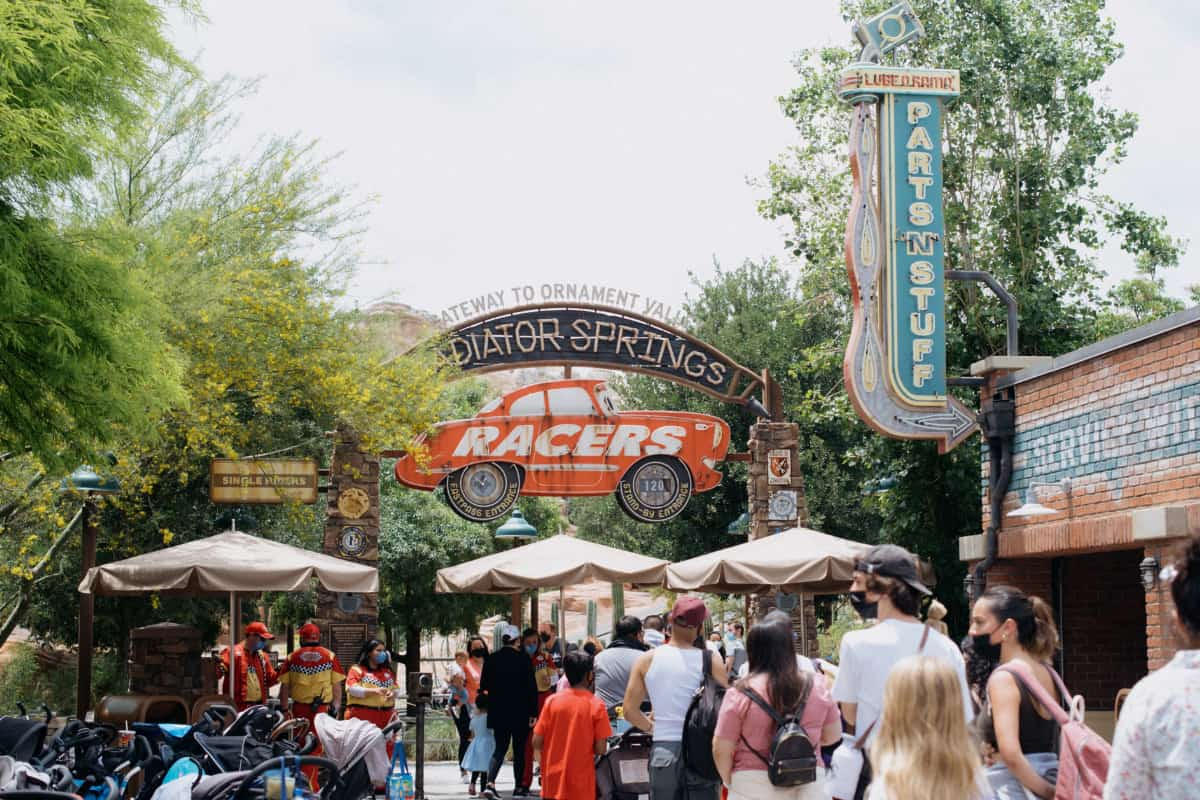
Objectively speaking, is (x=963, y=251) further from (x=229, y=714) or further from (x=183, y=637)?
(x=229, y=714)

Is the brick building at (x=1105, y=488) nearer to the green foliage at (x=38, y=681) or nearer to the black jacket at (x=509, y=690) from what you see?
the black jacket at (x=509, y=690)

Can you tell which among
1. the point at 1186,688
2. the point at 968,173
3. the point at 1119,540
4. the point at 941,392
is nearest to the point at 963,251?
the point at 968,173

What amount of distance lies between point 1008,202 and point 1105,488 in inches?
458

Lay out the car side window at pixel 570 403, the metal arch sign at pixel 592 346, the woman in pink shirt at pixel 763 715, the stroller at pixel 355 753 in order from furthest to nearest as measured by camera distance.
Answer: the car side window at pixel 570 403
the metal arch sign at pixel 592 346
the stroller at pixel 355 753
the woman in pink shirt at pixel 763 715

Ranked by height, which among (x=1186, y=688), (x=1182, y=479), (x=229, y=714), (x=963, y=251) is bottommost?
(x=229, y=714)

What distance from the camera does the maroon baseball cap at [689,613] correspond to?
784 cm

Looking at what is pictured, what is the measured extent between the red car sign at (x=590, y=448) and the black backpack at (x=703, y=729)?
14763 millimetres

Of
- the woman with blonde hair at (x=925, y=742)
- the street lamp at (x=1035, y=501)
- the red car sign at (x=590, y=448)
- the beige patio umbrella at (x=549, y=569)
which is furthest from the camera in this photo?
the red car sign at (x=590, y=448)

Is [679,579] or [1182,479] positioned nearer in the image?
[1182,479]

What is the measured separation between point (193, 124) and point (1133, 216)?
50.9ft

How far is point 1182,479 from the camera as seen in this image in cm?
1205

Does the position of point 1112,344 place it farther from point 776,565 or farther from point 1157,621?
point 776,565

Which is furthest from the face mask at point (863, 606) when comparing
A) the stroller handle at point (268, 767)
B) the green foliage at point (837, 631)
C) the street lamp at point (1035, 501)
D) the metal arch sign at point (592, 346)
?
the green foliage at point (837, 631)

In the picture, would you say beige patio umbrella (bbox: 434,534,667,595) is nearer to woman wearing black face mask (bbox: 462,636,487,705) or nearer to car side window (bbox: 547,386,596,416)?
woman wearing black face mask (bbox: 462,636,487,705)
